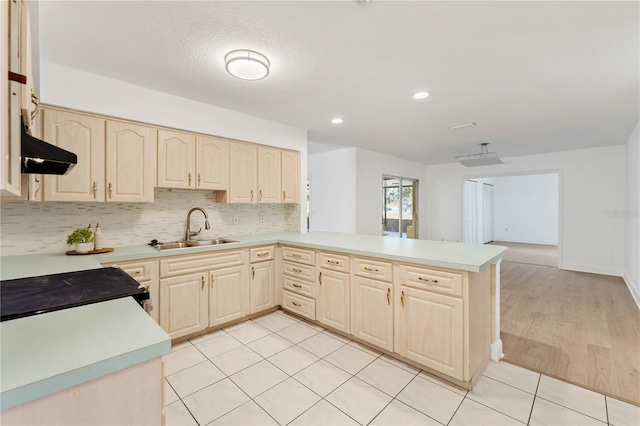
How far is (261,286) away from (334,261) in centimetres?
101

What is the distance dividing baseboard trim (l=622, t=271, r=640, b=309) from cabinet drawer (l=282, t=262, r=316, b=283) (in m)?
4.25

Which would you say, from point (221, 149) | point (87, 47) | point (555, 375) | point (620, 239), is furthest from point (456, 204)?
point (87, 47)

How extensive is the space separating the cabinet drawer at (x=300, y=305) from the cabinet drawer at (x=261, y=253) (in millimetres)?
478

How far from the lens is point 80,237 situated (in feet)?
7.76

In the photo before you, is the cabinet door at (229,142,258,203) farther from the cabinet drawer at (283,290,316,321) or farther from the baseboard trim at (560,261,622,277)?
the baseboard trim at (560,261,622,277)

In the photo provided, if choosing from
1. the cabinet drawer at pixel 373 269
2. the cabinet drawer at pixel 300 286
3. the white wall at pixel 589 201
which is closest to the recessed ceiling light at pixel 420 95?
the cabinet drawer at pixel 373 269

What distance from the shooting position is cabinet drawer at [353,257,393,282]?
7.79 ft

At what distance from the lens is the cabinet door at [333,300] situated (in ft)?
8.93

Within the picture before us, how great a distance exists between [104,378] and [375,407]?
162 cm

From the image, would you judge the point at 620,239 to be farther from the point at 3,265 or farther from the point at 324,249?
the point at 3,265

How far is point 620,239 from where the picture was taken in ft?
17.0

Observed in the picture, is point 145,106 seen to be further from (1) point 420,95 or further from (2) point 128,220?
(1) point 420,95

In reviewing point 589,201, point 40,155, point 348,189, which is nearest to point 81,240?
point 40,155

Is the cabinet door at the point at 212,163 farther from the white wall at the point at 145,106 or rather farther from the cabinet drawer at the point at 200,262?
the cabinet drawer at the point at 200,262
